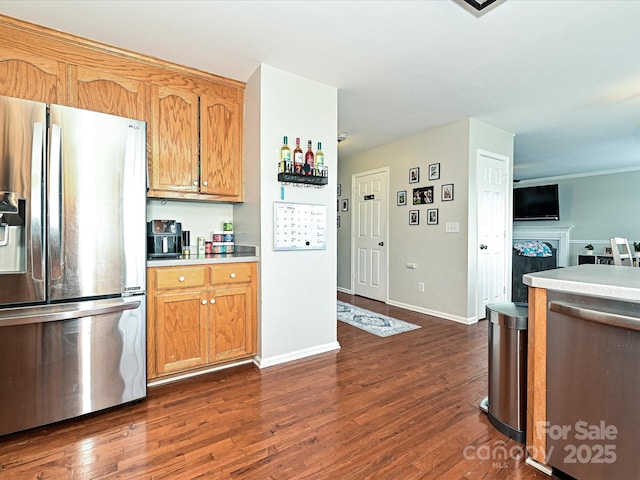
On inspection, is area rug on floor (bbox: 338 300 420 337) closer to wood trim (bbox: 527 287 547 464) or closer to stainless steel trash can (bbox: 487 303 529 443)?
stainless steel trash can (bbox: 487 303 529 443)

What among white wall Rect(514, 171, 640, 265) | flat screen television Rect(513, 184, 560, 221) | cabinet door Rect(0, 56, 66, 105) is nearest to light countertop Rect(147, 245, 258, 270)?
cabinet door Rect(0, 56, 66, 105)

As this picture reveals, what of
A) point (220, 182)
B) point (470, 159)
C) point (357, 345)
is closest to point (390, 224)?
point (470, 159)

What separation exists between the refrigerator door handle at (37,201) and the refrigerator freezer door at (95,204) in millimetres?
43

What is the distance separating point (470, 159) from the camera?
3.85 meters

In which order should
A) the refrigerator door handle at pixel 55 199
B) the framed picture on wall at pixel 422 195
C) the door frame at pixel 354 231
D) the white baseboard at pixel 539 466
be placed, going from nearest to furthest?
the white baseboard at pixel 539 466, the refrigerator door handle at pixel 55 199, the framed picture on wall at pixel 422 195, the door frame at pixel 354 231

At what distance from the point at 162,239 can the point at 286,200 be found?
103 centimetres

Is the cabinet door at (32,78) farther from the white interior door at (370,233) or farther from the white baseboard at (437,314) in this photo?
the white baseboard at (437,314)

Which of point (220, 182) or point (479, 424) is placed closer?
point (479, 424)

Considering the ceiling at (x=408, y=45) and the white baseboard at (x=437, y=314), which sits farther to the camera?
the white baseboard at (x=437, y=314)

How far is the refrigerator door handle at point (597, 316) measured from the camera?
1172 millimetres

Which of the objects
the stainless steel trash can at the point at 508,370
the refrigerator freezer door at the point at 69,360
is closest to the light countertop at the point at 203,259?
the refrigerator freezer door at the point at 69,360

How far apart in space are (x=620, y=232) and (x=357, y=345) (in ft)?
24.8

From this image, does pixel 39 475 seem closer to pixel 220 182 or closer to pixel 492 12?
pixel 220 182

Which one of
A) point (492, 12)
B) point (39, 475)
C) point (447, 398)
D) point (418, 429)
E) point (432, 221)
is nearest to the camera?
point (39, 475)
